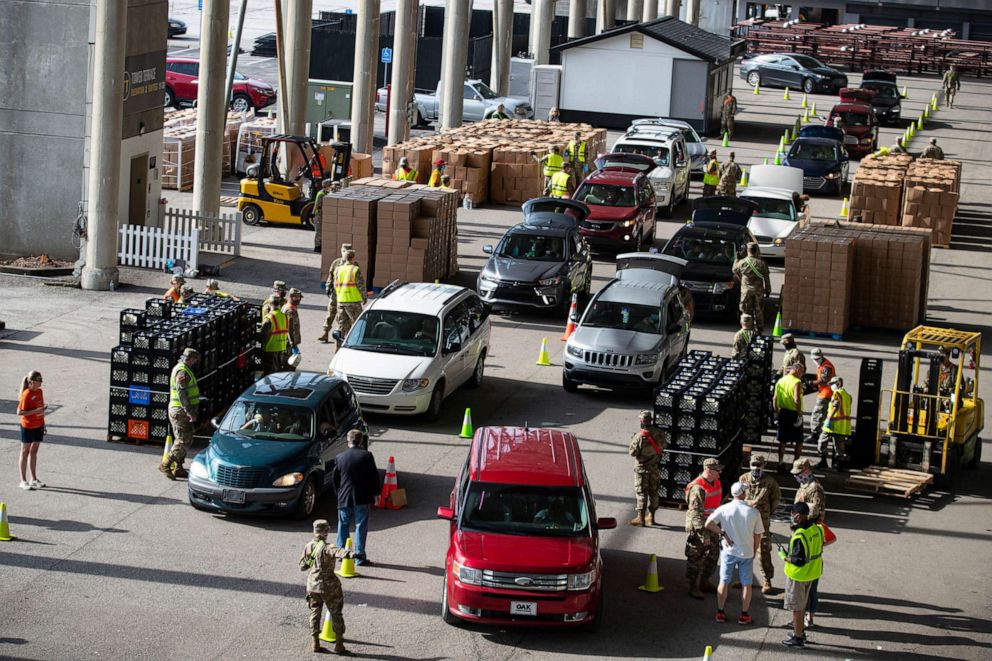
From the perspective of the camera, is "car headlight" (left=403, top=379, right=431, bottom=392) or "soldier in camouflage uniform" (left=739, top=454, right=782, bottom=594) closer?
"soldier in camouflage uniform" (left=739, top=454, right=782, bottom=594)

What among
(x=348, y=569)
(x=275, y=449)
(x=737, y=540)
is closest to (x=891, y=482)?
(x=737, y=540)

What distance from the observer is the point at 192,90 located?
54750 mm

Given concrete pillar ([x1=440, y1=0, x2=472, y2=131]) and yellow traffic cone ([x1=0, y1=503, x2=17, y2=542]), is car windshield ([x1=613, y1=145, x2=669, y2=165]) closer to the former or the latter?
concrete pillar ([x1=440, y1=0, x2=472, y2=131])

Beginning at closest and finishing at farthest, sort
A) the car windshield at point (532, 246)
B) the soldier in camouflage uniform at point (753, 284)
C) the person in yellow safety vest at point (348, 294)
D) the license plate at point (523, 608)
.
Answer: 1. the license plate at point (523, 608)
2. the person in yellow safety vest at point (348, 294)
3. the soldier in camouflage uniform at point (753, 284)
4. the car windshield at point (532, 246)

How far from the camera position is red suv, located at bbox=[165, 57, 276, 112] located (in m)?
54.8

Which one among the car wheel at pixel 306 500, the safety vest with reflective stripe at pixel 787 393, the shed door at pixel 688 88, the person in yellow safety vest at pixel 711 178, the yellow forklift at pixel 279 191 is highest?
the shed door at pixel 688 88

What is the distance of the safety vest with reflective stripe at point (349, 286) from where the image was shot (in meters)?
25.4

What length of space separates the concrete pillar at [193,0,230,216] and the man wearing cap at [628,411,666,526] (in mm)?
17843

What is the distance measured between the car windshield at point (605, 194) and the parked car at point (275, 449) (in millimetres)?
17134

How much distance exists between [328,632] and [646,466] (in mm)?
5283

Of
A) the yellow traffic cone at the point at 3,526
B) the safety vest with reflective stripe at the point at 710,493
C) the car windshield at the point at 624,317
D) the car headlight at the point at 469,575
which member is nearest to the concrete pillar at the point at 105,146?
the car windshield at the point at 624,317

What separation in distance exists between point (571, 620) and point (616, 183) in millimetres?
22051

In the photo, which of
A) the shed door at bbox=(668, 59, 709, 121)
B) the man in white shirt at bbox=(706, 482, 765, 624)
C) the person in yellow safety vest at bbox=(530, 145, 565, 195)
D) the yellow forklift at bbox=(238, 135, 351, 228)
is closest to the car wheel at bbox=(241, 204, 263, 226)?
the yellow forklift at bbox=(238, 135, 351, 228)

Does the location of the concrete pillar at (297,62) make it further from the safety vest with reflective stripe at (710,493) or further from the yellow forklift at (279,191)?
the safety vest with reflective stripe at (710,493)
